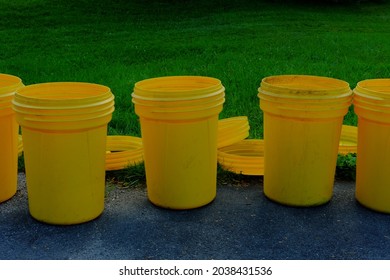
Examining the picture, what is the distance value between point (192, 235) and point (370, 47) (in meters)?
7.63

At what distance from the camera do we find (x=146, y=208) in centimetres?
361

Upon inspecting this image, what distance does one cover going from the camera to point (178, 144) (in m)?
3.38

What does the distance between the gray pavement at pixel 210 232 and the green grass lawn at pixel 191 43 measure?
157 cm

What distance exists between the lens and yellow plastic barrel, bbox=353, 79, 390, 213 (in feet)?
10.8

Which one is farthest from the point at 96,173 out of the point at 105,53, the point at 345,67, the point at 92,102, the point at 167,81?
the point at 105,53

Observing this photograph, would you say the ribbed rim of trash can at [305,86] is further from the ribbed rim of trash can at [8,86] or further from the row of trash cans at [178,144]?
the ribbed rim of trash can at [8,86]

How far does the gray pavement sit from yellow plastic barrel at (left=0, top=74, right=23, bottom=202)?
0.36 feet

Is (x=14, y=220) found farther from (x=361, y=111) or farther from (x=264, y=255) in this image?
(x=361, y=111)

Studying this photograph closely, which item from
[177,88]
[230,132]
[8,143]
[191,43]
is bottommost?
[191,43]

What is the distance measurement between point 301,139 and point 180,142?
0.77 metres

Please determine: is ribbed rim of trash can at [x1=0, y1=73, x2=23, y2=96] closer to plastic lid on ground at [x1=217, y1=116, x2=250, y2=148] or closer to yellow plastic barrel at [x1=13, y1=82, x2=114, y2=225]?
yellow plastic barrel at [x1=13, y1=82, x2=114, y2=225]

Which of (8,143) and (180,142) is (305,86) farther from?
(8,143)

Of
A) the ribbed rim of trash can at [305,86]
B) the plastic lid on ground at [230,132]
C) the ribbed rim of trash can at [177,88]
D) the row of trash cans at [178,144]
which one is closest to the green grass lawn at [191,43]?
the plastic lid on ground at [230,132]

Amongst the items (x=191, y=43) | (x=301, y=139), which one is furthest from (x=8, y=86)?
(x=191, y=43)
